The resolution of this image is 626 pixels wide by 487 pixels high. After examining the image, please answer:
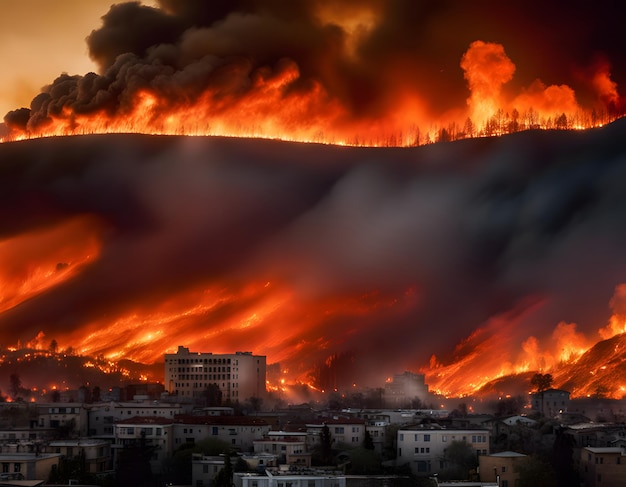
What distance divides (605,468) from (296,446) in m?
8.49

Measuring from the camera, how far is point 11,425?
53.7 meters

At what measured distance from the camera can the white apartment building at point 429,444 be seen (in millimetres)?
45969

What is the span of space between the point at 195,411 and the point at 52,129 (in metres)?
32.0

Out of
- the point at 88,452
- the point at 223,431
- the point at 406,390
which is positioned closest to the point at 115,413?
the point at 223,431

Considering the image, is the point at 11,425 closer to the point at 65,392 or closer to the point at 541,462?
the point at 65,392

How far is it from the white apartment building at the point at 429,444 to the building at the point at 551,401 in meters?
14.5

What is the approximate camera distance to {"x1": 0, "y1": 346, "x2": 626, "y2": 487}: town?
141 ft

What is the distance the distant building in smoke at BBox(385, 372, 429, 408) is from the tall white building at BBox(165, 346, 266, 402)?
5419 millimetres

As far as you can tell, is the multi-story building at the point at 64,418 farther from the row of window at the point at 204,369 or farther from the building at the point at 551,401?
the building at the point at 551,401

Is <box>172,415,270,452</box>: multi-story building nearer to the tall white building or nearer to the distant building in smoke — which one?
the distant building in smoke

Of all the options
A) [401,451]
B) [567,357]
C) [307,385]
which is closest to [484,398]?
[567,357]

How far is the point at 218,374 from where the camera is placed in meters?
67.8

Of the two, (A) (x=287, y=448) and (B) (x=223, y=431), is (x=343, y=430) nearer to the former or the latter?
(B) (x=223, y=431)

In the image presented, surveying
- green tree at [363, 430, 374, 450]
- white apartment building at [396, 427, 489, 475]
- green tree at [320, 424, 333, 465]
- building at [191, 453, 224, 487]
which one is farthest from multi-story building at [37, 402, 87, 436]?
white apartment building at [396, 427, 489, 475]
